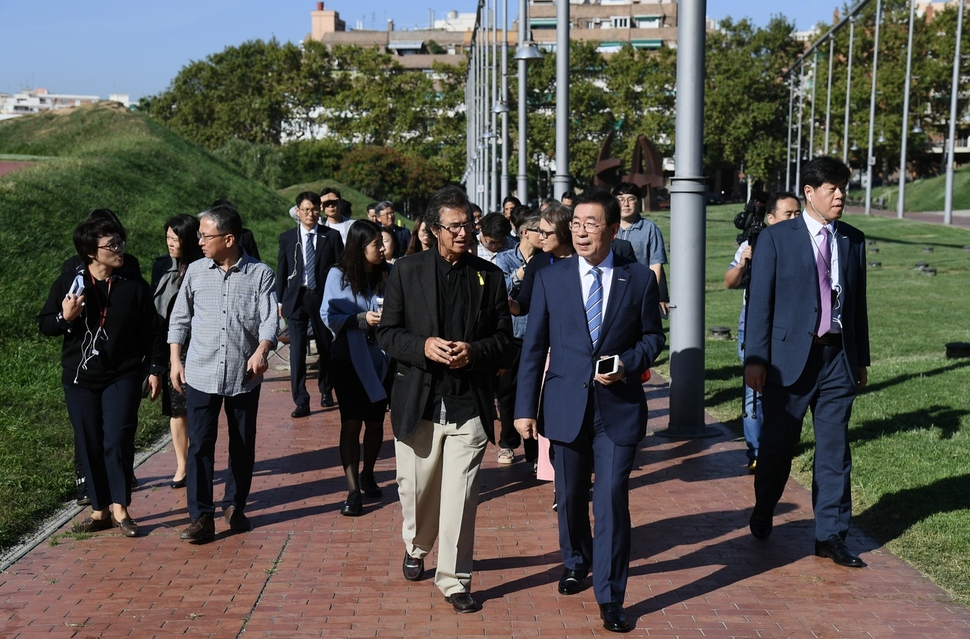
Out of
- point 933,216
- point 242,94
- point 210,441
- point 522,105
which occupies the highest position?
point 242,94

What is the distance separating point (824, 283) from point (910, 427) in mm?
3700

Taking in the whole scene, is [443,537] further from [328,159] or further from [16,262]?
[328,159]

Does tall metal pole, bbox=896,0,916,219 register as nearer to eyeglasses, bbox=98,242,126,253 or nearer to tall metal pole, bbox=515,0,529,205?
tall metal pole, bbox=515,0,529,205

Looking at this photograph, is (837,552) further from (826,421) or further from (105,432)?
(105,432)

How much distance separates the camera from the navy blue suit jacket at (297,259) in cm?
1034

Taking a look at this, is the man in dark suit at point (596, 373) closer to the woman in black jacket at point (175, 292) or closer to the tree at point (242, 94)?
the woman in black jacket at point (175, 292)

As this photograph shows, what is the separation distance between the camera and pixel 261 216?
1359 inches

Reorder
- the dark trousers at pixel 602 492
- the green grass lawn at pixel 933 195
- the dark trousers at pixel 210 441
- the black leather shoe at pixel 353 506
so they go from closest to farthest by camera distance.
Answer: the dark trousers at pixel 602 492
the dark trousers at pixel 210 441
the black leather shoe at pixel 353 506
the green grass lawn at pixel 933 195

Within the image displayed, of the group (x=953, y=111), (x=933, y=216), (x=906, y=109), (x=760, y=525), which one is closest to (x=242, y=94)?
(x=933, y=216)

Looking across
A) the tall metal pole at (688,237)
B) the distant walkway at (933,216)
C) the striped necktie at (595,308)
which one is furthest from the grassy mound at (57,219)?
the distant walkway at (933,216)

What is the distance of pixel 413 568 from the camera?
5.66 metres

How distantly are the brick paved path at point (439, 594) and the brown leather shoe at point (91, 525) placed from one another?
0.12 metres

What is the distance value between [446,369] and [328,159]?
7409 centimetres

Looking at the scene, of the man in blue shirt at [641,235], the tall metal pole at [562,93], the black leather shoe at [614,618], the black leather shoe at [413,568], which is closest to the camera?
the black leather shoe at [614,618]
